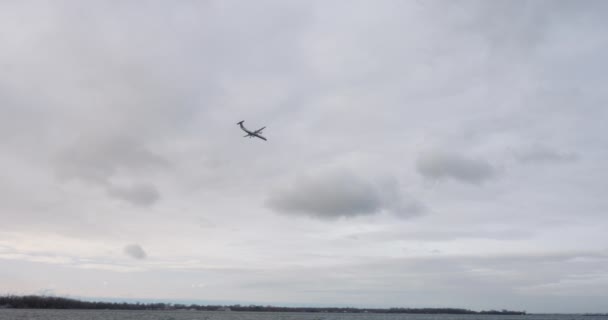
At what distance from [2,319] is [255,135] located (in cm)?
13273

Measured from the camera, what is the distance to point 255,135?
249ft

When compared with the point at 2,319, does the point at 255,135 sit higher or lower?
higher

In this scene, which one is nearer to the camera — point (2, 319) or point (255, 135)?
point (255, 135)

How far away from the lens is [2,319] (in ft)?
550
